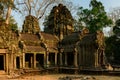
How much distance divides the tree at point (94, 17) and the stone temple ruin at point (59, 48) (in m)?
12.6

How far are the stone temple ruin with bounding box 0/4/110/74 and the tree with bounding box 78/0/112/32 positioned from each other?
495 inches

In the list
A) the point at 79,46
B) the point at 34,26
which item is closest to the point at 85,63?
the point at 79,46

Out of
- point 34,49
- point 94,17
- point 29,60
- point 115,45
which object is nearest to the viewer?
point 34,49

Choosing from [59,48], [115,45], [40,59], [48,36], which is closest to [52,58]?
[59,48]

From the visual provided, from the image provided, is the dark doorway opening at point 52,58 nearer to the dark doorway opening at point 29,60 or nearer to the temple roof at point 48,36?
the temple roof at point 48,36

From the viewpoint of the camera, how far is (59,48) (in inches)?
1527

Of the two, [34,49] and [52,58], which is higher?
[34,49]

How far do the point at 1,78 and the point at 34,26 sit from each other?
19.3 m

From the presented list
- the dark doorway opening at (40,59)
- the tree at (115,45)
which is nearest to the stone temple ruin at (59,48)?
the dark doorway opening at (40,59)

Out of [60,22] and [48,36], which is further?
[60,22]

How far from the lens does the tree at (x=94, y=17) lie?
2093 inches

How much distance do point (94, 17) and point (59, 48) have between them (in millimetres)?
17982

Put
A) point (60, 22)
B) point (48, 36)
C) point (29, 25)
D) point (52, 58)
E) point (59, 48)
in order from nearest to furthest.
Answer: point (59, 48) → point (52, 58) → point (48, 36) → point (60, 22) → point (29, 25)

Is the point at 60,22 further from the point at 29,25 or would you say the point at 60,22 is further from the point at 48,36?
the point at 29,25
